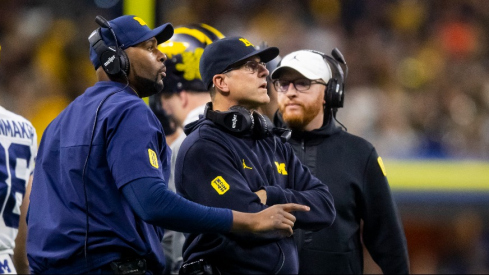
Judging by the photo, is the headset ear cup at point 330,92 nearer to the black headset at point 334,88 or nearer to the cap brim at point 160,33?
the black headset at point 334,88

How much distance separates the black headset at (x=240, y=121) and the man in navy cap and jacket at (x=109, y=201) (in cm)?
34

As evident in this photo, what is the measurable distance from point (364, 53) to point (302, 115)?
518cm

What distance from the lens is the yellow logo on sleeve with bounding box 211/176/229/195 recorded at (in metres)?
3.09

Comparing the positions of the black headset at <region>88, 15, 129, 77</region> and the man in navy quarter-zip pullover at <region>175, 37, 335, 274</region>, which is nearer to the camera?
the black headset at <region>88, 15, 129, 77</region>

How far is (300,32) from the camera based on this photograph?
8859 mm

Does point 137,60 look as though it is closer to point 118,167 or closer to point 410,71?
point 118,167

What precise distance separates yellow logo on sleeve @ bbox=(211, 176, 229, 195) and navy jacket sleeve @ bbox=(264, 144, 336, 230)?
0.16 metres

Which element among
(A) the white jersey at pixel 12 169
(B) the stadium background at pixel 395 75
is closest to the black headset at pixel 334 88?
(A) the white jersey at pixel 12 169

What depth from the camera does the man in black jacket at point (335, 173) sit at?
3.89 m

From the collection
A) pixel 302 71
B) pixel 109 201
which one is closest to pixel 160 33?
pixel 109 201

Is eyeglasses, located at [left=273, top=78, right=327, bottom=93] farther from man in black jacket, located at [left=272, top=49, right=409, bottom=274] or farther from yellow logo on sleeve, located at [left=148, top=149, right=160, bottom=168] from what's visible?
yellow logo on sleeve, located at [left=148, top=149, right=160, bottom=168]

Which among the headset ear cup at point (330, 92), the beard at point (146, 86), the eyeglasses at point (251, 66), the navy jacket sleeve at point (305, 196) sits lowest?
the navy jacket sleeve at point (305, 196)

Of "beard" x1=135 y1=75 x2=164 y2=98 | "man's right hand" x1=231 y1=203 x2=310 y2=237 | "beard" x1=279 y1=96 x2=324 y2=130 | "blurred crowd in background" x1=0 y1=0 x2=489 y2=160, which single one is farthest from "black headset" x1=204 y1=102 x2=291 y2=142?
"blurred crowd in background" x1=0 y1=0 x2=489 y2=160

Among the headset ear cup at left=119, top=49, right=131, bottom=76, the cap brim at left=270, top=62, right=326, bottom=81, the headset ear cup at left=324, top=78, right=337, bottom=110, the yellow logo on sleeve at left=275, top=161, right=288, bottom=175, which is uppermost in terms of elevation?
the headset ear cup at left=119, top=49, right=131, bottom=76
